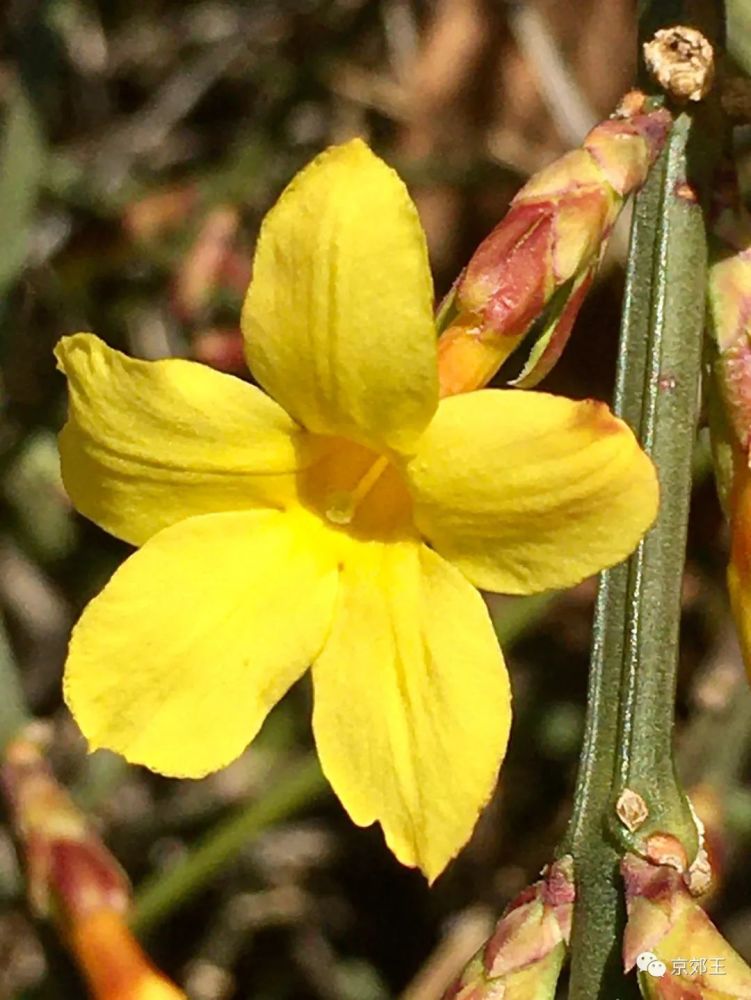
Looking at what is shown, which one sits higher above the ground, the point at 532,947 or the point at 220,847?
the point at 532,947

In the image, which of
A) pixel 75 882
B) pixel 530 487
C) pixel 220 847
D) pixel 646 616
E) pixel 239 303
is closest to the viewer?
pixel 530 487

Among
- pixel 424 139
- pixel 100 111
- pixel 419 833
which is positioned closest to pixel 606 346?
pixel 424 139

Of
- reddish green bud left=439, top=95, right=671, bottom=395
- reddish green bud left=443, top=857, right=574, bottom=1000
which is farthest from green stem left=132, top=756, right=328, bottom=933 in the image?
reddish green bud left=439, top=95, right=671, bottom=395

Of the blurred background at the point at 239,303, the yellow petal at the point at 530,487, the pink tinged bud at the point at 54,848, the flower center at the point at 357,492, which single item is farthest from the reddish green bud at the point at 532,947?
the blurred background at the point at 239,303

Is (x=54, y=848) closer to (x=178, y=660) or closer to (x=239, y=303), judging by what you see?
(x=178, y=660)

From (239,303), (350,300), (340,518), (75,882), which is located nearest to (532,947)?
(340,518)

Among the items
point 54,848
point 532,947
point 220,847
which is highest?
point 532,947

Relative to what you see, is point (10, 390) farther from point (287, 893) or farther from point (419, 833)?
point (419, 833)
